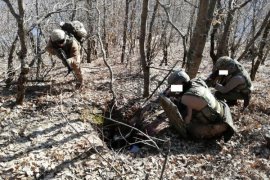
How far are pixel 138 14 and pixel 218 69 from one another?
38.3ft

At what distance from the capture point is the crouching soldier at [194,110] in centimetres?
675

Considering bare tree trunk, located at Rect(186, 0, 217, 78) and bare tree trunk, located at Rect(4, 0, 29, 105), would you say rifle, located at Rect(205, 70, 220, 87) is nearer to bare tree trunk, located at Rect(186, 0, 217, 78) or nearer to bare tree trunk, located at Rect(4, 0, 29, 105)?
bare tree trunk, located at Rect(186, 0, 217, 78)

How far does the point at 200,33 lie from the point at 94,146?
3.50 metres

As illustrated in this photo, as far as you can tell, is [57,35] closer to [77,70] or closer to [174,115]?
[77,70]

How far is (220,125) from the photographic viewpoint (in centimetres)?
704

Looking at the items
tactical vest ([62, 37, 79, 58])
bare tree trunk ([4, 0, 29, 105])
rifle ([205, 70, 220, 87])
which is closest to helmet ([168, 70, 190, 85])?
rifle ([205, 70, 220, 87])

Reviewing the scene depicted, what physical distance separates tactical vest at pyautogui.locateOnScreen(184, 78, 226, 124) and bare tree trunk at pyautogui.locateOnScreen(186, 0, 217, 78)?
113cm

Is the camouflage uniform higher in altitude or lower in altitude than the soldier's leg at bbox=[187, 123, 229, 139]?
higher

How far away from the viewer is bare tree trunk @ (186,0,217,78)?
7591 millimetres

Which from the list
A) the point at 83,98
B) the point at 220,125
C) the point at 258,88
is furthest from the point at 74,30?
the point at 258,88

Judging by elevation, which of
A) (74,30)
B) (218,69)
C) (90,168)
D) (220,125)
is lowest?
(90,168)

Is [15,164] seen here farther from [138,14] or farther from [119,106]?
[138,14]

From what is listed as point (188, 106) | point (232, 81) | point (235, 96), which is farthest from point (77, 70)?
point (235, 96)

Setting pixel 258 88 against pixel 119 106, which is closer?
pixel 119 106
